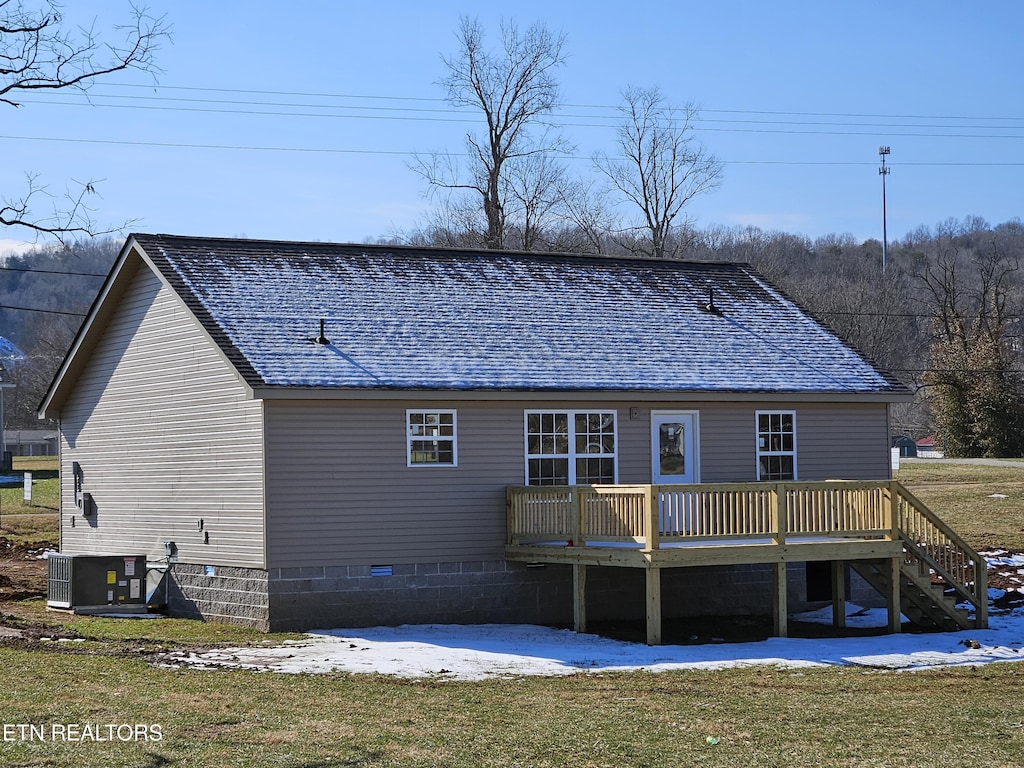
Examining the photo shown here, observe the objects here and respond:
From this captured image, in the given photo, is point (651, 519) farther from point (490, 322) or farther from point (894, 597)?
point (490, 322)

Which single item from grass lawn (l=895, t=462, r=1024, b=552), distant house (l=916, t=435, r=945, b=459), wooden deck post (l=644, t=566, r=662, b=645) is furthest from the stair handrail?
distant house (l=916, t=435, r=945, b=459)

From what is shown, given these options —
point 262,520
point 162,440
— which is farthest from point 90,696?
point 162,440

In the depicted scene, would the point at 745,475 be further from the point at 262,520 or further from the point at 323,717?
the point at 323,717

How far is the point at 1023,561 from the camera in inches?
1131

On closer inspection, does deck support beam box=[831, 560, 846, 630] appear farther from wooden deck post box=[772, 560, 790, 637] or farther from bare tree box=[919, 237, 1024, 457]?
bare tree box=[919, 237, 1024, 457]

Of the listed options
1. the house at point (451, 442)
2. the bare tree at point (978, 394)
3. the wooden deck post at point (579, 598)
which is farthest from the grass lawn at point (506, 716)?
the bare tree at point (978, 394)

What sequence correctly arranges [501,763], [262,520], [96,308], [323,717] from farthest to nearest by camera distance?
[96,308]
[262,520]
[323,717]
[501,763]

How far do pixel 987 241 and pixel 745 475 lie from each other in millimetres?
87146

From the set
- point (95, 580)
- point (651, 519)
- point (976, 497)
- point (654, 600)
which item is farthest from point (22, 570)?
point (976, 497)

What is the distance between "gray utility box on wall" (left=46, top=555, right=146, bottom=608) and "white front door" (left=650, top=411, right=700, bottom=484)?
8.70 m

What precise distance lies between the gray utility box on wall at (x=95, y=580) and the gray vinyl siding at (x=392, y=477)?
3453 mm

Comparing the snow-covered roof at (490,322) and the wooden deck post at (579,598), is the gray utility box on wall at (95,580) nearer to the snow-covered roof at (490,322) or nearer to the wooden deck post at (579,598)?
the snow-covered roof at (490,322)

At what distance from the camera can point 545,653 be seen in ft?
60.7

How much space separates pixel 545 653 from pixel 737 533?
11.9 ft
